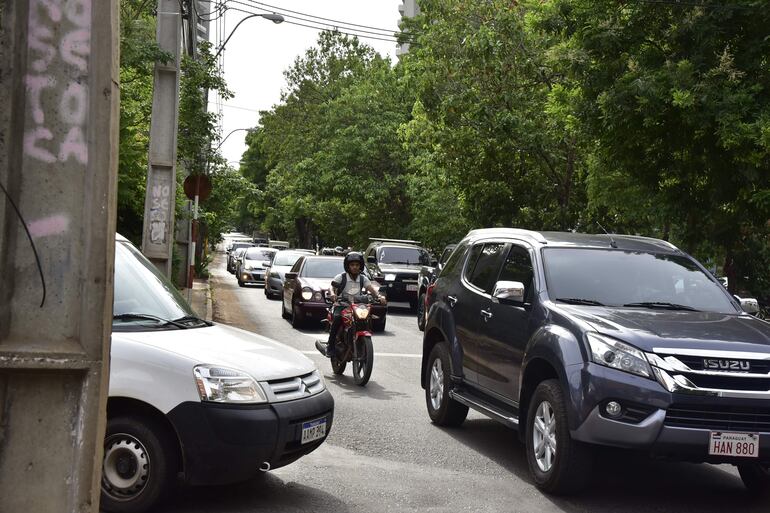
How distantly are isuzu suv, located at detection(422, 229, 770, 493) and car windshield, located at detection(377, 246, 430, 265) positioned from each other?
1782cm

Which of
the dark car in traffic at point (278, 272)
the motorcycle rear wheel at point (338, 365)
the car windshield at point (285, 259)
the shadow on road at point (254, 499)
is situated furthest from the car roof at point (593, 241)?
the car windshield at point (285, 259)

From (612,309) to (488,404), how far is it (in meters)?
1.50

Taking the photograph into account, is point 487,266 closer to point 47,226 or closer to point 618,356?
point 618,356

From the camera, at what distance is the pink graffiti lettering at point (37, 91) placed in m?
3.03

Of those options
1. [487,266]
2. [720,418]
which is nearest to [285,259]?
[487,266]

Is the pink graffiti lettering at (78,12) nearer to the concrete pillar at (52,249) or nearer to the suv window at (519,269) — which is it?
the concrete pillar at (52,249)

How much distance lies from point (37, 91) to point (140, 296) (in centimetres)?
360

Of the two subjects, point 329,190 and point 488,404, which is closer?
point 488,404

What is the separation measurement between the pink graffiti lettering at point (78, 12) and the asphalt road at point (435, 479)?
3.61 m

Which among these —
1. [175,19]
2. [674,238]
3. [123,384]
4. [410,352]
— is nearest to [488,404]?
[123,384]

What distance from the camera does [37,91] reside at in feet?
9.95

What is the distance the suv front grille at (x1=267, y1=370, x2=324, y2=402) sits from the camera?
5980mm

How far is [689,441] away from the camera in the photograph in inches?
243

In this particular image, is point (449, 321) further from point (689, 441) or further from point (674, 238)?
point (674, 238)
